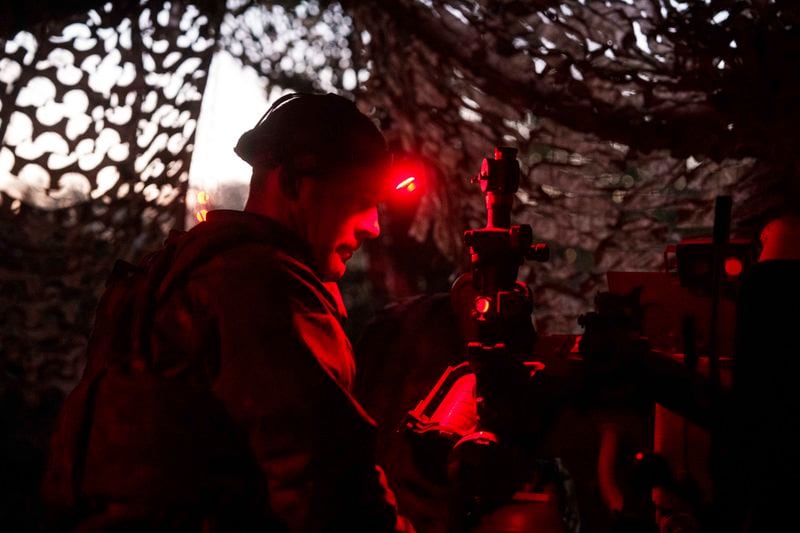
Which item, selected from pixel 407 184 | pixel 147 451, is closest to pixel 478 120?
pixel 407 184

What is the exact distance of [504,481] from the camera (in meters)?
2.07

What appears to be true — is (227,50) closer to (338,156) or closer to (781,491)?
(338,156)

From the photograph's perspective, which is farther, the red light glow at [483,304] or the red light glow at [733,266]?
the red light glow at [733,266]

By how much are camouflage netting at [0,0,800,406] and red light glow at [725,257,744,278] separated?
2.45 feet

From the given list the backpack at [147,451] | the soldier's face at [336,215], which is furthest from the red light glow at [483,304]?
the backpack at [147,451]

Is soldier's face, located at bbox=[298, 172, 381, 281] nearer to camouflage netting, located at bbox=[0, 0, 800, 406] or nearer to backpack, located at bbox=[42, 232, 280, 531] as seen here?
backpack, located at bbox=[42, 232, 280, 531]

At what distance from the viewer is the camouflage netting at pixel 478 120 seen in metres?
3.32

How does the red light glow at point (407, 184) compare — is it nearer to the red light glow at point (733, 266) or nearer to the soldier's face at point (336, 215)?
the soldier's face at point (336, 215)

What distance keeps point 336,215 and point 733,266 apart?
1.68 meters

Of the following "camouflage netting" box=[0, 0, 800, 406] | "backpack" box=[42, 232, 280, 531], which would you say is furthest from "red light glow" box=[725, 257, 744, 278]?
"backpack" box=[42, 232, 280, 531]

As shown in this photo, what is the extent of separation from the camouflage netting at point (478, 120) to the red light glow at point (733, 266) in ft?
2.45

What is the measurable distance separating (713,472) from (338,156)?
1616 mm

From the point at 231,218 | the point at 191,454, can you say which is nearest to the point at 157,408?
the point at 191,454

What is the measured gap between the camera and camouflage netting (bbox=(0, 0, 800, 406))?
332 cm
